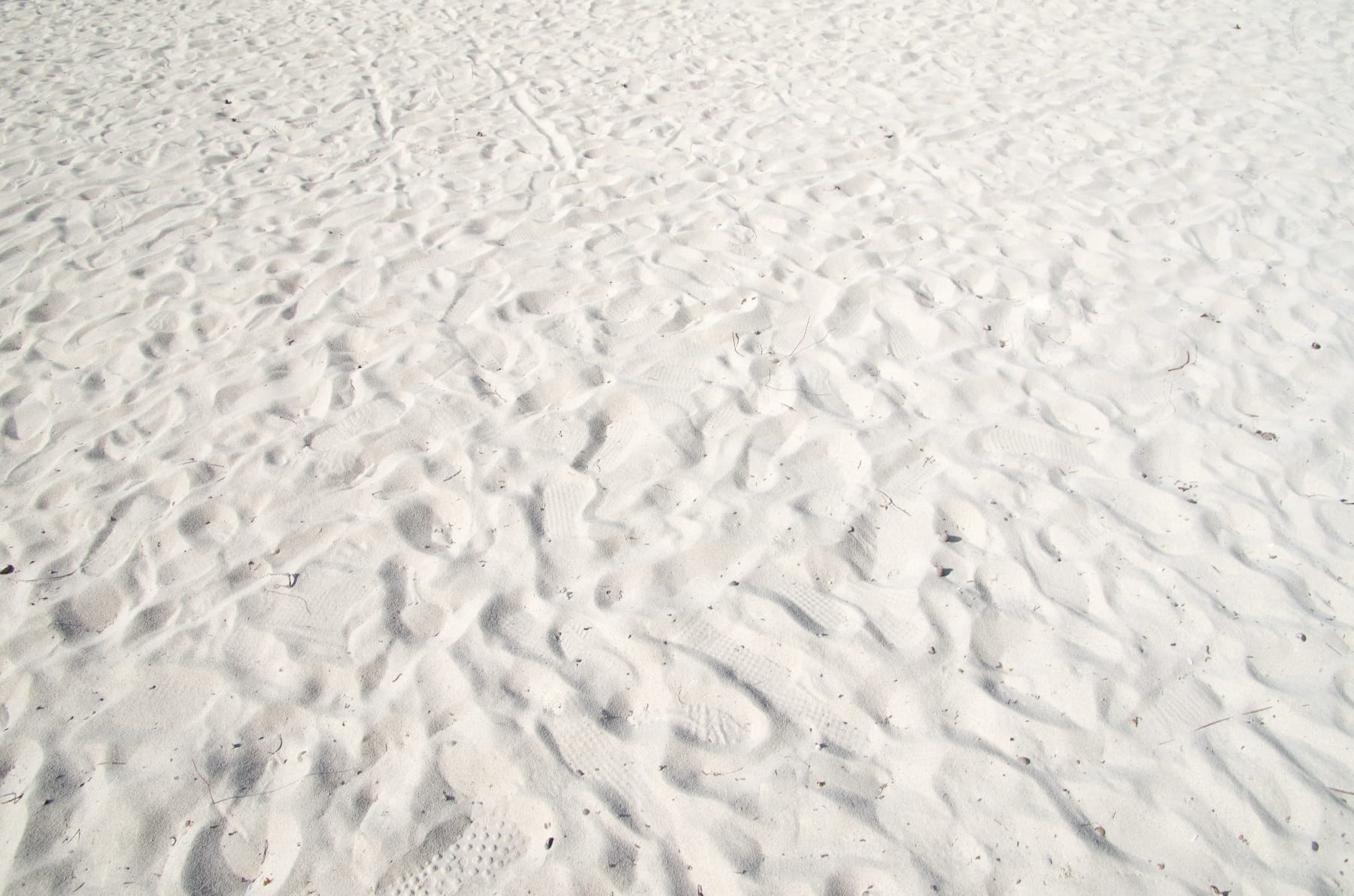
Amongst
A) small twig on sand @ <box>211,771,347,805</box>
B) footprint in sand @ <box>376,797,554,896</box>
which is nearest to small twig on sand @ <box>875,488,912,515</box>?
footprint in sand @ <box>376,797,554,896</box>

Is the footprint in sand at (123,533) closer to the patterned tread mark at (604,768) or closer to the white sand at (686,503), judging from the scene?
the white sand at (686,503)

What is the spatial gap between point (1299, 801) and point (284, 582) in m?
3.13

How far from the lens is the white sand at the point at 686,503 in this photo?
85.7 inches

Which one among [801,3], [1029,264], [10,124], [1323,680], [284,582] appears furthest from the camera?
[801,3]

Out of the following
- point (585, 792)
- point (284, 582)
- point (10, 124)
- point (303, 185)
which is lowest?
point (585, 792)

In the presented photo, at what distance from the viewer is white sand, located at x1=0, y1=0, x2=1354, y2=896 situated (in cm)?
218

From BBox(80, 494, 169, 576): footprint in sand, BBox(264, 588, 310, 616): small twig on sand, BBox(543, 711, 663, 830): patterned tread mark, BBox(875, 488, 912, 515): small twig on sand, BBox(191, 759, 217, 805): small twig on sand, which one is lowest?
BBox(875, 488, 912, 515): small twig on sand

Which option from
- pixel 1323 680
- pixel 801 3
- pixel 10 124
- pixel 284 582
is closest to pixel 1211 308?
pixel 1323 680

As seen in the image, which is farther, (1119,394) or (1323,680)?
(1119,394)

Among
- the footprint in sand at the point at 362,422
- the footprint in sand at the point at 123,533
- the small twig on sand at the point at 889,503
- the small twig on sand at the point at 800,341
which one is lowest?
the small twig on sand at the point at 889,503

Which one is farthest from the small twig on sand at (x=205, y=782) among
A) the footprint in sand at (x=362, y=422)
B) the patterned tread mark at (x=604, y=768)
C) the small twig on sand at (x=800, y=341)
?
the small twig on sand at (x=800, y=341)

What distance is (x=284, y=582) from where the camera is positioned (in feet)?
9.14

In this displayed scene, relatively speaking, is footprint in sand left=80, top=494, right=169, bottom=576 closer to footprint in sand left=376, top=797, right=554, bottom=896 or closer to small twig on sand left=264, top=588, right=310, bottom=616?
small twig on sand left=264, top=588, right=310, bottom=616

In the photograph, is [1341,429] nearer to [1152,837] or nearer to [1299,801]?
[1299,801]
